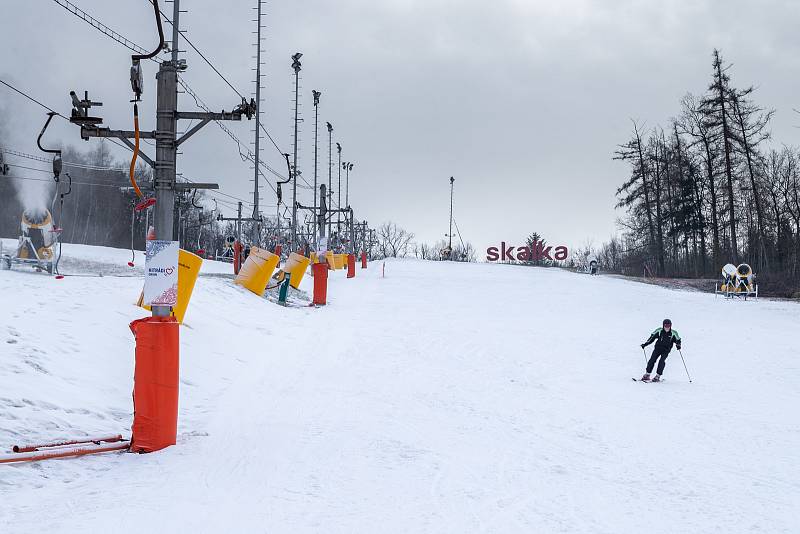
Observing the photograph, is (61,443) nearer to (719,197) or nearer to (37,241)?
(37,241)

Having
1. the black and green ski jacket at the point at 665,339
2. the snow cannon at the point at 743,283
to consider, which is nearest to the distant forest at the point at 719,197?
the snow cannon at the point at 743,283

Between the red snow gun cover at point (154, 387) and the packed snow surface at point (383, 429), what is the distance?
0.22 metres

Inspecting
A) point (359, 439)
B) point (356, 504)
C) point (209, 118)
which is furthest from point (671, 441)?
point (209, 118)

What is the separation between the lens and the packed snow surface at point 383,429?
5012 millimetres

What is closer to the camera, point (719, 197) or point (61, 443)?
point (61, 443)

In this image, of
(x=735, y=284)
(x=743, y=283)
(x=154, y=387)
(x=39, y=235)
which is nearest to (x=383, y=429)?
(x=154, y=387)

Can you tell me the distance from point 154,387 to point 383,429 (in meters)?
2.64

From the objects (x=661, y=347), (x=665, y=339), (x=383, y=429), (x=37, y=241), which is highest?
(x=37, y=241)

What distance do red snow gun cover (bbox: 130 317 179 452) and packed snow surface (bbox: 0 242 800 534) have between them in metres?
0.22

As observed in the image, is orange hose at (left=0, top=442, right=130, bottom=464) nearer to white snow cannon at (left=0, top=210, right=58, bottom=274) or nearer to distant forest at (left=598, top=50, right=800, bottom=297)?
white snow cannon at (left=0, top=210, right=58, bottom=274)

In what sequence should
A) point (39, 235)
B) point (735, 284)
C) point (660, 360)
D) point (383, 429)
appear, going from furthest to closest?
point (735, 284) → point (39, 235) → point (660, 360) → point (383, 429)

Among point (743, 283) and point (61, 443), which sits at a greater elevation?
point (743, 283)

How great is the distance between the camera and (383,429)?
7746 millimetres

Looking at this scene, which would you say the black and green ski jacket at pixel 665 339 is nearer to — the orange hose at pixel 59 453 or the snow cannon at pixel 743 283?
the orange hose at pixel 59 453
